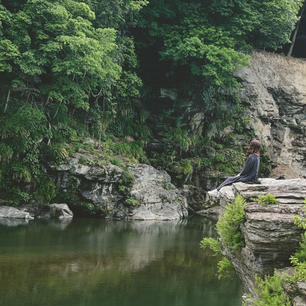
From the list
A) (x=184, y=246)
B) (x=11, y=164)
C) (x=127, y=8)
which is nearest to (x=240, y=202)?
(x=184, y=246)

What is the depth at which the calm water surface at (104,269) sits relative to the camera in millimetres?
9273

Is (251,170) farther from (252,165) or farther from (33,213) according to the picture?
(33,213)

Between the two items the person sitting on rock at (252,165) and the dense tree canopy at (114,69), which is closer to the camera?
the person sitting on rock at (252,165)

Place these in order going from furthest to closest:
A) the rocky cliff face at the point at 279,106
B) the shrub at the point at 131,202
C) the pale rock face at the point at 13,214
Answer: the rocky cliff face at the point at 279,106 → the shrub at the point at 131,202 → the pale rock face at the point at 13,214

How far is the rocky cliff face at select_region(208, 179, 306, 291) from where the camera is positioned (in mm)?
6488

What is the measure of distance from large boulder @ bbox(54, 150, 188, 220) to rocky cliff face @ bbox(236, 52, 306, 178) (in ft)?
36.4

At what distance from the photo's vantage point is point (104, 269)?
11.7 meters

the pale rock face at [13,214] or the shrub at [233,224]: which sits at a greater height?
the shrub at [233,224]

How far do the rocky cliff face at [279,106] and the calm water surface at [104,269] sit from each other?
17222 mm

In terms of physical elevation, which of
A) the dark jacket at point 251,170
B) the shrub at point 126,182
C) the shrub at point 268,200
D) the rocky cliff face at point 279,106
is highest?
the rocky cliff face at point 279,106

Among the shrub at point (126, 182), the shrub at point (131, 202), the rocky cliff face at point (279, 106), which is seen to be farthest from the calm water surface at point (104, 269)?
the rocky cliff face at point (279, 106)

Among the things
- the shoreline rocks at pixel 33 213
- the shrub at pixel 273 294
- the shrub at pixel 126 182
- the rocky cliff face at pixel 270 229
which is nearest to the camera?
the shrub at pixel 273 294

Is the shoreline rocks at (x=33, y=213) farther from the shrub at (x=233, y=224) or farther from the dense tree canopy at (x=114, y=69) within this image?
the shrub at (x=233, y=224)

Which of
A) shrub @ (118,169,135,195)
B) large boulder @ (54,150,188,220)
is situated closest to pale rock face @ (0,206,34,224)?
large boulder @ (54,150,188,220)
